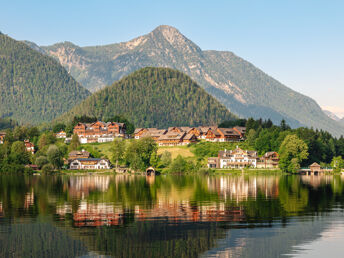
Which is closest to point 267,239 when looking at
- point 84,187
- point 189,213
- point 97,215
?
point 189,213

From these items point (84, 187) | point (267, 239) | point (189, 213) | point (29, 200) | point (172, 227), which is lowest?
point (267, 239)

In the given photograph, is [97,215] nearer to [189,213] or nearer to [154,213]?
[154,213]

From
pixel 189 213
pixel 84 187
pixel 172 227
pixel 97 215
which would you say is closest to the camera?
pixel 172 227

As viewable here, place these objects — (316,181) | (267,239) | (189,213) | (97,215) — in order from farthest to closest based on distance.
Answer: (316,181) < (189,213) < (97,215) < (267,239)

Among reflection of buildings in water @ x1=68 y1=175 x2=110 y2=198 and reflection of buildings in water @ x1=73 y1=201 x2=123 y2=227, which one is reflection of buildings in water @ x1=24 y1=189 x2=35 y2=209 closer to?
reflection of buildings in water @ x1=68 y1=175 x2=110 y2=198

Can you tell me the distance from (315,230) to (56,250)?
104 ft

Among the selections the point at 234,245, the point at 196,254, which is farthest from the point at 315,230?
the point at 196,254

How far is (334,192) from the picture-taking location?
118 metres

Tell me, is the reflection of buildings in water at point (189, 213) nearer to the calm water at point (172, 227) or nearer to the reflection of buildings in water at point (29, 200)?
the calm water at point (172, 227)

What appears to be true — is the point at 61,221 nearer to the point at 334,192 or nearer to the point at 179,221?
the point at 179,221

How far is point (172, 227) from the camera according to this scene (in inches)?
2525

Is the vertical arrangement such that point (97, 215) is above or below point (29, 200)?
below

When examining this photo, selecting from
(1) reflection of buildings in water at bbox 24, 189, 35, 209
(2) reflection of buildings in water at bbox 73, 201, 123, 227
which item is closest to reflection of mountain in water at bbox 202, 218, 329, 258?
(2) reflection of buildings in water at bbox 73, 201, 123, 227

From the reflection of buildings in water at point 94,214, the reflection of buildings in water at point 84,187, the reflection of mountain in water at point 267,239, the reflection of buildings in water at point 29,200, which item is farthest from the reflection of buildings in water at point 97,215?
the reflection of buildings in water at point 84,187
